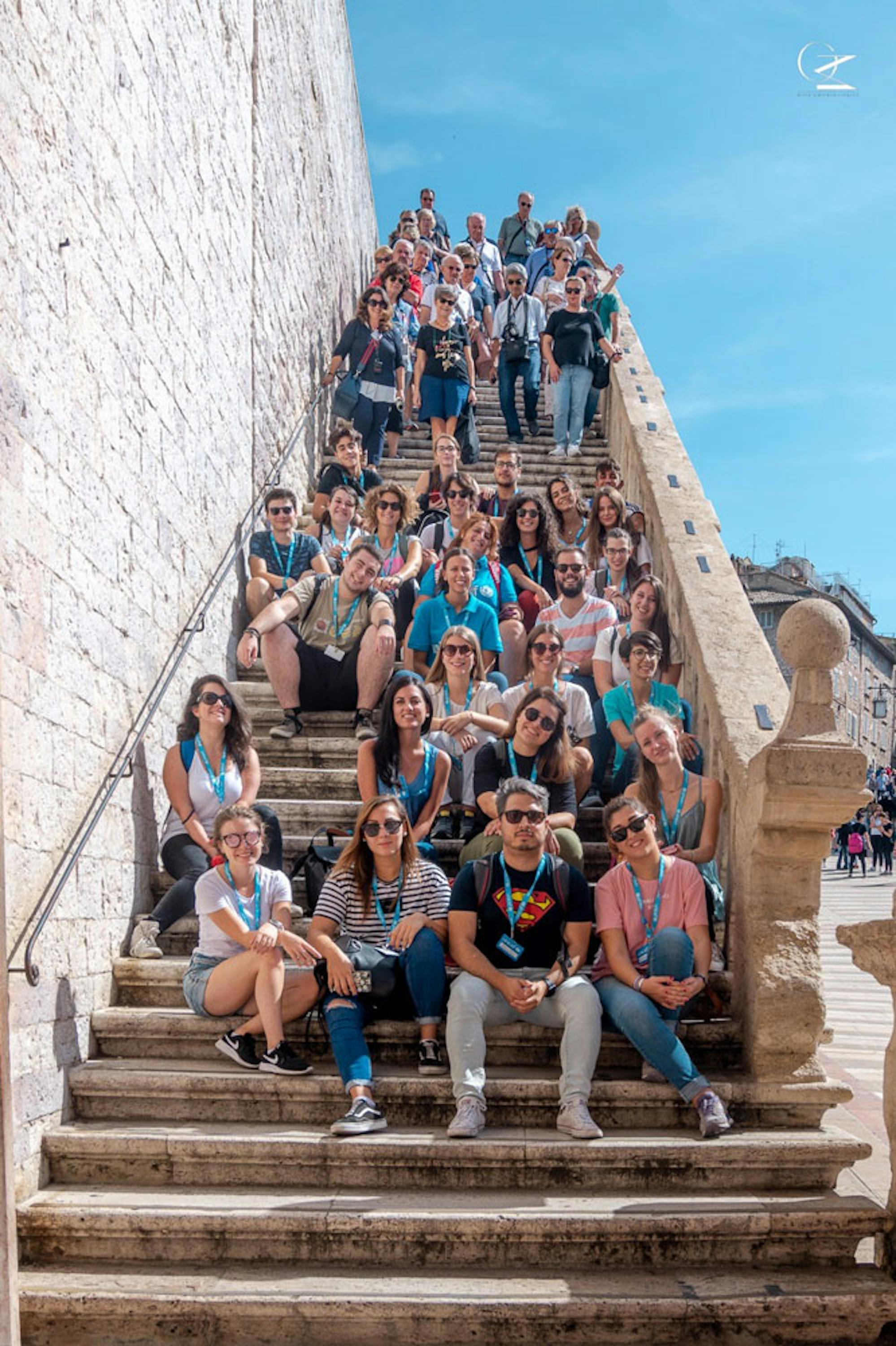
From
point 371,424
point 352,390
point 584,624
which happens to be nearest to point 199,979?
point 584,624

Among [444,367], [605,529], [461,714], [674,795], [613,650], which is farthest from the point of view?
[444,367]

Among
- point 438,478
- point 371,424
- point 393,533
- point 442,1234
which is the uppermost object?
point 371,424

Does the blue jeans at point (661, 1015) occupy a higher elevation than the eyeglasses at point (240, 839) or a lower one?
lower

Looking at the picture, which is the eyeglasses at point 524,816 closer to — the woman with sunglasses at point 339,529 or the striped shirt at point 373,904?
the striped shirt at point 373,904

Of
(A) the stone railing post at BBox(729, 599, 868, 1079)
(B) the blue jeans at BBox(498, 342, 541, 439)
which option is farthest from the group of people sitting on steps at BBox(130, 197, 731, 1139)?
(B) the blue jeans at BBox(498, 342, 541, 439)

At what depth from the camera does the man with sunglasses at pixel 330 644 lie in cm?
624

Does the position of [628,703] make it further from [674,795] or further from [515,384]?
[515,384]

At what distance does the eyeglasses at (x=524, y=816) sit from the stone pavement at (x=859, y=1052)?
1192 millimetres

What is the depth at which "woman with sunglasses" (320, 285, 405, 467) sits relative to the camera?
995cm

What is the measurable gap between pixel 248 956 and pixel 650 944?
54.4 inches

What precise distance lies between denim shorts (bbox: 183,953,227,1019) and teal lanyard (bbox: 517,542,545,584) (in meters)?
3.43

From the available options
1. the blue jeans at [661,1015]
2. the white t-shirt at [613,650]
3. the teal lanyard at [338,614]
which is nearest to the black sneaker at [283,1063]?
the blue jeans at [661,1015]

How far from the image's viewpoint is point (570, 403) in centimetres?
1056

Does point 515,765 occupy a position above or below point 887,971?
above
